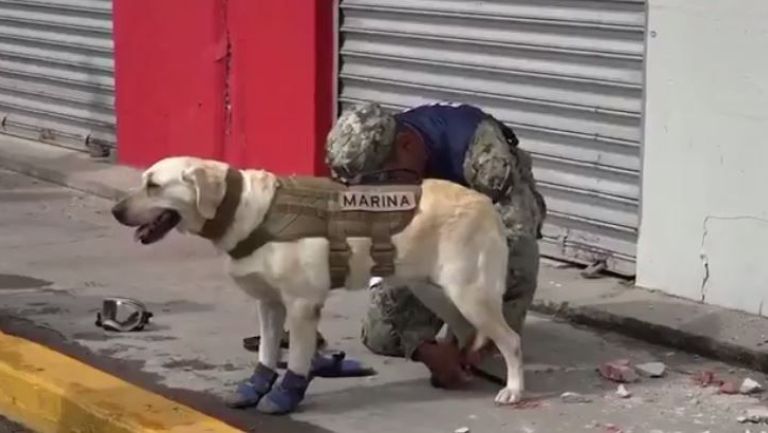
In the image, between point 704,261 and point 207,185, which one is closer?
point 207,185

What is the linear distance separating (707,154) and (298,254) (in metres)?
2.35

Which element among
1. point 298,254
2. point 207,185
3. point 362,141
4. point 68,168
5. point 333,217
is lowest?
point 68,168

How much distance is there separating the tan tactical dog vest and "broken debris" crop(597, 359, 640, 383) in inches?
43.9

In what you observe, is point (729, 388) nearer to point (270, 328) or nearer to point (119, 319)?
point (270, 328)

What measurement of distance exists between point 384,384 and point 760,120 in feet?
6.61

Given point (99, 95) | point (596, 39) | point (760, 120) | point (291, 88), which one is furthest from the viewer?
point (99, 95)

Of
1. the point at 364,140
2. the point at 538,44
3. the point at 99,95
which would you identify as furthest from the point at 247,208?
the point at 99,95

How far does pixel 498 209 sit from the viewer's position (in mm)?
6207

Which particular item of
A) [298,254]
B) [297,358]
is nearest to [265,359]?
[297,358]

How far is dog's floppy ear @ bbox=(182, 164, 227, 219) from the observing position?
5.47 m

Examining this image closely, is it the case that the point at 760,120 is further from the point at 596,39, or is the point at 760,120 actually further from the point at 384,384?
the point at 384,384

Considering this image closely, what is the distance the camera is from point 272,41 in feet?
31.1

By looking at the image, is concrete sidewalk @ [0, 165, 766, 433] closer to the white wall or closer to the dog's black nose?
the white wall

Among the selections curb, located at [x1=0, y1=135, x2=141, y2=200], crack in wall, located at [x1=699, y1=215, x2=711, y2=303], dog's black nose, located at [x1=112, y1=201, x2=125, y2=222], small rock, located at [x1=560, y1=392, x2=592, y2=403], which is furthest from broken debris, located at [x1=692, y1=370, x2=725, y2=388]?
curb, located at [x1=0, y1=135, x2=141, y2=200]
